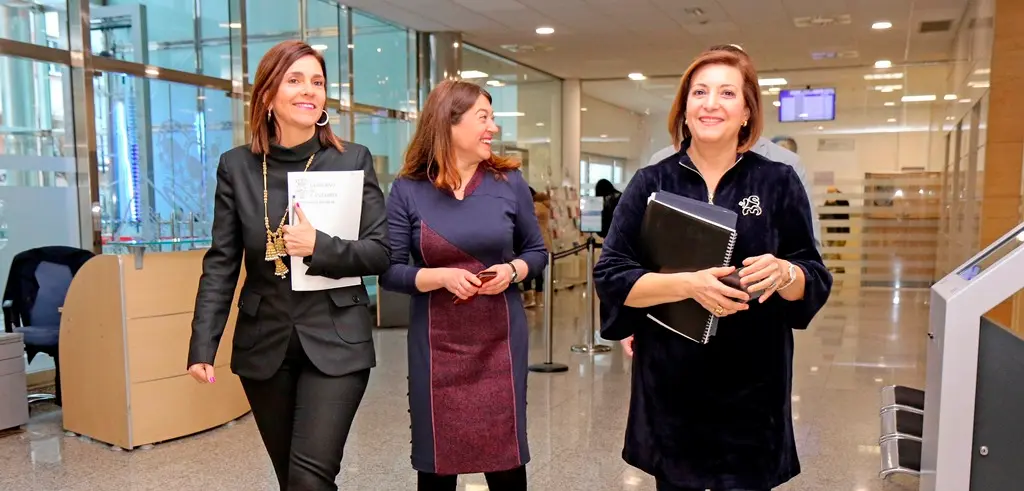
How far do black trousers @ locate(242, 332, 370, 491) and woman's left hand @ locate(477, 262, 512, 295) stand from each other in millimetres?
423

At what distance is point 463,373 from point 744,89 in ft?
3.87

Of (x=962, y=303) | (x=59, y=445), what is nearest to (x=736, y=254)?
(x=962, y=303)

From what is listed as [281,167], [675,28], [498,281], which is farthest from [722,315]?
[675,28]

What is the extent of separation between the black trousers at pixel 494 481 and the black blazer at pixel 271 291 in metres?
0.50

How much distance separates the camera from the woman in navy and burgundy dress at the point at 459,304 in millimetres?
2438

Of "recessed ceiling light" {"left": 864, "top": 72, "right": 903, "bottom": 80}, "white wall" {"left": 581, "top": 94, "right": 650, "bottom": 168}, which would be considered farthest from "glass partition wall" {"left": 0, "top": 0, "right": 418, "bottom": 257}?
"recessed ceiling light" {"left": 864, "top": 72, "right": 903, "bottom": 80}

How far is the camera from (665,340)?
1831mm

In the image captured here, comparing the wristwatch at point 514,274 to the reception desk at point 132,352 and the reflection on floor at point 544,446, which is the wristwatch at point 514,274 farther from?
the reception desk at point 132,352

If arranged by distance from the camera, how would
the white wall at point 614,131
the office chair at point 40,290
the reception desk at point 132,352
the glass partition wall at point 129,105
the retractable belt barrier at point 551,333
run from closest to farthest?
the reception desk at point 132,352 < the office chair at point 40,290 < the glass partition wall at point 129,105 < the retractable belt barrier at point 551,333 < the white wall at point 614,131

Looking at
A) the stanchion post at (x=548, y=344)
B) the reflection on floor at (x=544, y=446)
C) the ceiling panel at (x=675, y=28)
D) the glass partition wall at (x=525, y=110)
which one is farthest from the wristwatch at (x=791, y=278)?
the glass partition wall at (x=525, y=110)

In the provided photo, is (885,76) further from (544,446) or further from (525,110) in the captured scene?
(544,446)

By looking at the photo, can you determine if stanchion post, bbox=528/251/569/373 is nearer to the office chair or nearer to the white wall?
the office chair

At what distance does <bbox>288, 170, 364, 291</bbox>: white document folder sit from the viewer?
212cm

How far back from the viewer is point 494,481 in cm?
255
